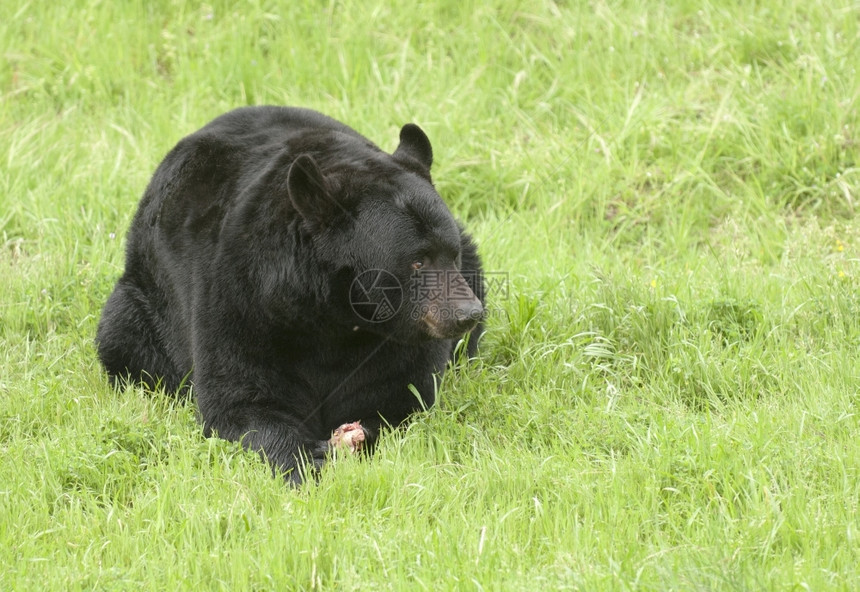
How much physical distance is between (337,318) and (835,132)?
4.14 metres

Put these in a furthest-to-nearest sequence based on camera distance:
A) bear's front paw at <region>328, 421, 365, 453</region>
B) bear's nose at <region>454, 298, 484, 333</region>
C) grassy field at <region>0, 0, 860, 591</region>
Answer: bear's front paw at <region>328, 421, 365, 453</region> → bear's nose at <region>454, 298, 484, 333</region> → grassy field at <region>0, 0, 860, 591</region>

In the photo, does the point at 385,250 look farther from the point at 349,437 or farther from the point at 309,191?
the point at 349,437

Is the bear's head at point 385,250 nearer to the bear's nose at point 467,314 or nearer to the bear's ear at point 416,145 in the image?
the bear's nose at point 467,314

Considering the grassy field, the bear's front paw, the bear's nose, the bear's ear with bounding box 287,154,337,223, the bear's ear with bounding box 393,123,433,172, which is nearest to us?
the grassy field

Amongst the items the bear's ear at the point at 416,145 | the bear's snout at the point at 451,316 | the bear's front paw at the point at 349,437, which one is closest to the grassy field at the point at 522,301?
the bear's front paw at the point at 349,437

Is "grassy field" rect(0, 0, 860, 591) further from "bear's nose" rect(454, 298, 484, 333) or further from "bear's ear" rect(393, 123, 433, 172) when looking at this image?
"bear's ear" rect(393, 123, 433, 172)

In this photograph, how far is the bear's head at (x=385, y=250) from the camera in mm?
4680

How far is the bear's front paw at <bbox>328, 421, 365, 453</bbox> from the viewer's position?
477 cm

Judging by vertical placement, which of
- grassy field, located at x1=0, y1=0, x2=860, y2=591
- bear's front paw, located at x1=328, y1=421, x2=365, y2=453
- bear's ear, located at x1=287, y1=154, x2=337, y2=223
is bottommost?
bear's front paw, located at x1=328, y1=421, x2=365, y2=453

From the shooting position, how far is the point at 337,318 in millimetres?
4793

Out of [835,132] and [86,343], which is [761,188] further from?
[86,343]

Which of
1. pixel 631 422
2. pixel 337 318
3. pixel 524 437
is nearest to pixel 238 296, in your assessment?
pixel 337 318

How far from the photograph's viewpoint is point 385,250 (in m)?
4.69

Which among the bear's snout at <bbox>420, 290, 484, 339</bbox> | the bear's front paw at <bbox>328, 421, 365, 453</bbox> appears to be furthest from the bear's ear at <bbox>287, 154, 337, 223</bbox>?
the bear's front paw at <bbox>328, 421, 365, 453</bbox>
